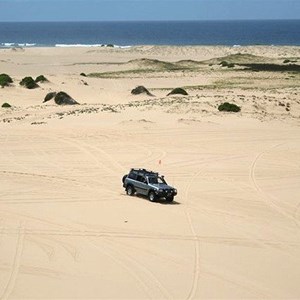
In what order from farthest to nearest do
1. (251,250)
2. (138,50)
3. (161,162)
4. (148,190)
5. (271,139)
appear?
(138,50)
(271,139)
(161,162)
(148,190)
(251,250)

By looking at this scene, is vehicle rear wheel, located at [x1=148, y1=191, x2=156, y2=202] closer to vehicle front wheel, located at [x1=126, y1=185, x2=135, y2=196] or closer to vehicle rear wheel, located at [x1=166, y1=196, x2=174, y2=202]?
vehicle rear wheel, located at [x1=166, y1=196, x2=174, y2=202]

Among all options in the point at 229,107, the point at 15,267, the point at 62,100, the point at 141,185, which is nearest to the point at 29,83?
the point at 62,100

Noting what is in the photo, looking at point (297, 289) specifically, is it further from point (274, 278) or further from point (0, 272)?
point (0, 272)


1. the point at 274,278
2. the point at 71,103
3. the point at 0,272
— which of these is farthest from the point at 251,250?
the point at 71,103

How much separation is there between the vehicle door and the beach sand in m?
0.41

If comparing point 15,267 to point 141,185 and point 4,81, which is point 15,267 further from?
point 4,81

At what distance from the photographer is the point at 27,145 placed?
34.7m

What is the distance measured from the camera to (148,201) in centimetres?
2444

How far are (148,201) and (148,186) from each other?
601 millimetres

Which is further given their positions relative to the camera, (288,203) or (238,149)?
(238,149)

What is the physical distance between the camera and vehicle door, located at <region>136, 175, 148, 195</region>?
24.5 metres

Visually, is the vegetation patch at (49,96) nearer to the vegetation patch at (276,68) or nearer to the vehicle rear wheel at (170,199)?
the vehicle rear wheel at (170,199)

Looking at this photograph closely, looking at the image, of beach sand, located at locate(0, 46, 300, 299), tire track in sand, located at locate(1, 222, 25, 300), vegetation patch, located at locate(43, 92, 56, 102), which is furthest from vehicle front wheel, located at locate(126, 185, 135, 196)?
vegetation patch, located at locate(43, 92, 56, 102)

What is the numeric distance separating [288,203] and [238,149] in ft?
35.0
